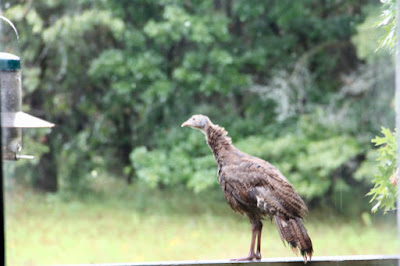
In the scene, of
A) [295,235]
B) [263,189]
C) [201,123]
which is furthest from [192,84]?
[295,235]

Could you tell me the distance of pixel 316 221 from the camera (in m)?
5.64

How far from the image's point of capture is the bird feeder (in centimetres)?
207

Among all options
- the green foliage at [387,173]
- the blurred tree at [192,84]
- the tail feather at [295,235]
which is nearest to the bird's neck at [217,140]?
the tail feather at [295,235]

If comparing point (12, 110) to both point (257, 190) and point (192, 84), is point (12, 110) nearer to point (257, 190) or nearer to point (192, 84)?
point (257, 190)

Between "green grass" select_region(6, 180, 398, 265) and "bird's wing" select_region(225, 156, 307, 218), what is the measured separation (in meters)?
3.32

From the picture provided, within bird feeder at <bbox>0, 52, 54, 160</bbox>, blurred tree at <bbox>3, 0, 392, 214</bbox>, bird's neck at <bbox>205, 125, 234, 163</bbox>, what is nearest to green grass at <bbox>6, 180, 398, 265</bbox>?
blurred tree at <bbox>3, 0, 392, 214</bbox>

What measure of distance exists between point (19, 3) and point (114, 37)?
2.97ft

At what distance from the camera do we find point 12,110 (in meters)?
2.16

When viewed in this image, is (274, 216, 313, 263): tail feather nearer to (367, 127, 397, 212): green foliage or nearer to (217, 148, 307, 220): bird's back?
(217, 148, 307, 220): bird's back

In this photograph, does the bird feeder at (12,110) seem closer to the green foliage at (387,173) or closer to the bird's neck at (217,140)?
the bird's neck at (217,140)

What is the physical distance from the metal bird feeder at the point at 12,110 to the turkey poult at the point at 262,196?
64 cm

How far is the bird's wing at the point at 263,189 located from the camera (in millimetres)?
2012

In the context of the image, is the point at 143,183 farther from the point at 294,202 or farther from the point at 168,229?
the point at 294,202

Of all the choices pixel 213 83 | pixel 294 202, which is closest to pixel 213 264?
pixel 294 202
